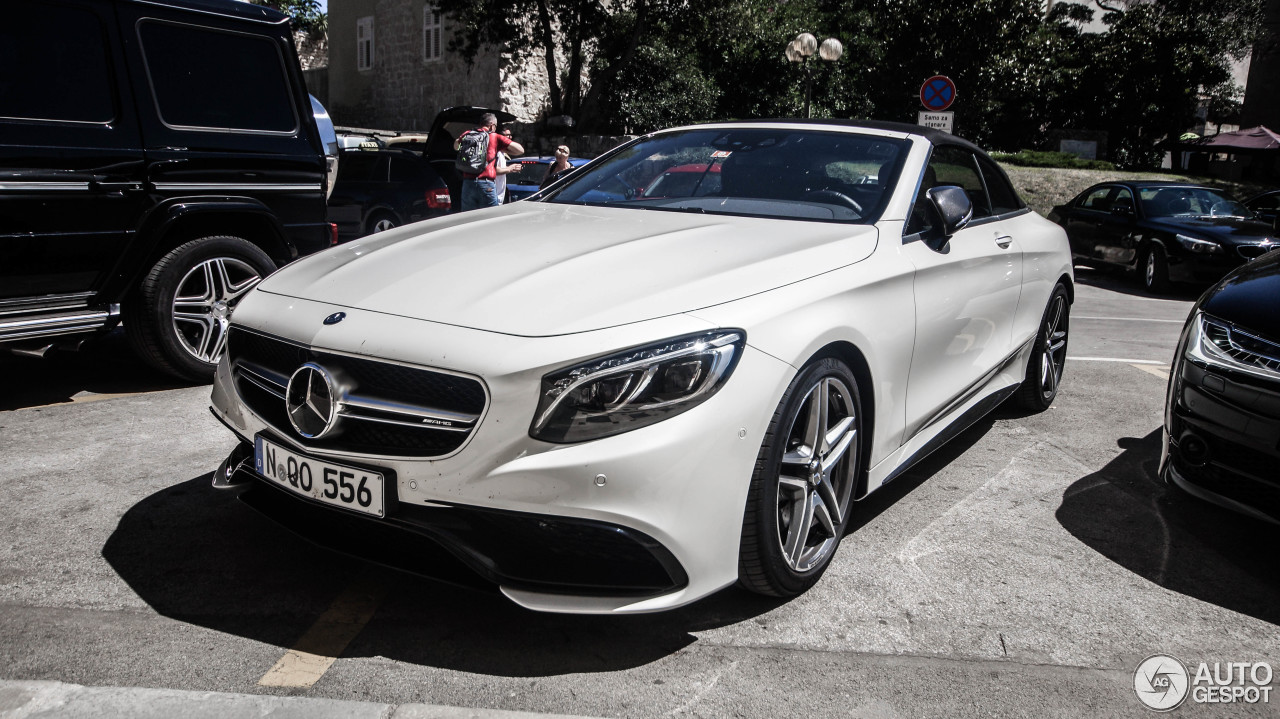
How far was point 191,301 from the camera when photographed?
A: 542 centimetres

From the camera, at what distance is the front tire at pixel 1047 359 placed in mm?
5251

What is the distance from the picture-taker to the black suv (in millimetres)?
4723

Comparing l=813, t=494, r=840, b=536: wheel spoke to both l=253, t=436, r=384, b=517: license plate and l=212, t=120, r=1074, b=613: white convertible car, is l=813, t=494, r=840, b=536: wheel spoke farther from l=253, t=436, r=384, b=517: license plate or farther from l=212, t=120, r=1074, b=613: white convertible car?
l=253, t=436, r=384, b=517: license plate

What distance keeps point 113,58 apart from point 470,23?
21.2 m

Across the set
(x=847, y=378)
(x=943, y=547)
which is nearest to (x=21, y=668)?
(x=847, y=378)

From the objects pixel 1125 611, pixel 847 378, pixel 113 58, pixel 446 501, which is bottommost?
pixel 1125 611

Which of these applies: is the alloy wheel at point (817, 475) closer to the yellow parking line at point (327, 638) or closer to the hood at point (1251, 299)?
the yellow parking line at point (327, 638)

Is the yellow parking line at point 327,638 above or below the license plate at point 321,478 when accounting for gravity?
below

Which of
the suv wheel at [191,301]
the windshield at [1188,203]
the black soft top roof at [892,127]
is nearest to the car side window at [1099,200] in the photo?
the windshield at [1188,203]

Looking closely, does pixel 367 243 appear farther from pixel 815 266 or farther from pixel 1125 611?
pixel 1125 611

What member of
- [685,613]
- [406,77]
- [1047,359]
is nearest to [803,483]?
[685,613]

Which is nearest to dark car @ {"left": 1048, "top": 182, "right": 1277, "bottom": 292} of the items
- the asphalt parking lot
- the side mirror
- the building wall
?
the asphalt parking lot

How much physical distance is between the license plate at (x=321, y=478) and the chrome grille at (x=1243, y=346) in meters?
2.84

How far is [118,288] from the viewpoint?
5113 mm
